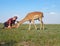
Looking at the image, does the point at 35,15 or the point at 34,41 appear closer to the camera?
the point at 34,41

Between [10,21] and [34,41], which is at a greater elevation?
[10,21]

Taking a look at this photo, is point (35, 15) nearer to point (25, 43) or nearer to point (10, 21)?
point (10, 21)

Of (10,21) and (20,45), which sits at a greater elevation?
(10,21)

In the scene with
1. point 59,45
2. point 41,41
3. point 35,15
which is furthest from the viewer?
point 35,15

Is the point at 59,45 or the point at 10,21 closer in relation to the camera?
the point at 59,45

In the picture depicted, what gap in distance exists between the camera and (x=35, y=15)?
1883cm

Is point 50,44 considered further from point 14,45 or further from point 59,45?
point 14,45

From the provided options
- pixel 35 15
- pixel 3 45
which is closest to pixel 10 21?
pixel 35 15

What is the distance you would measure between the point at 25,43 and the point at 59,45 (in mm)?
1847

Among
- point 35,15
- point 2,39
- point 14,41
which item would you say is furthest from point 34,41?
point 35,15

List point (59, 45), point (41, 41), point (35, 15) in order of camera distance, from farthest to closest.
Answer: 1. point (35, 15)
2. point (41, 41)
3. point (59, 45)

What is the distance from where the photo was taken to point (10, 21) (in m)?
20.0

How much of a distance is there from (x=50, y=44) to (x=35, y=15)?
745 cm

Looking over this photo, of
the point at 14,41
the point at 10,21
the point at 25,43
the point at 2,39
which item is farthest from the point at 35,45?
the point at 10,21
